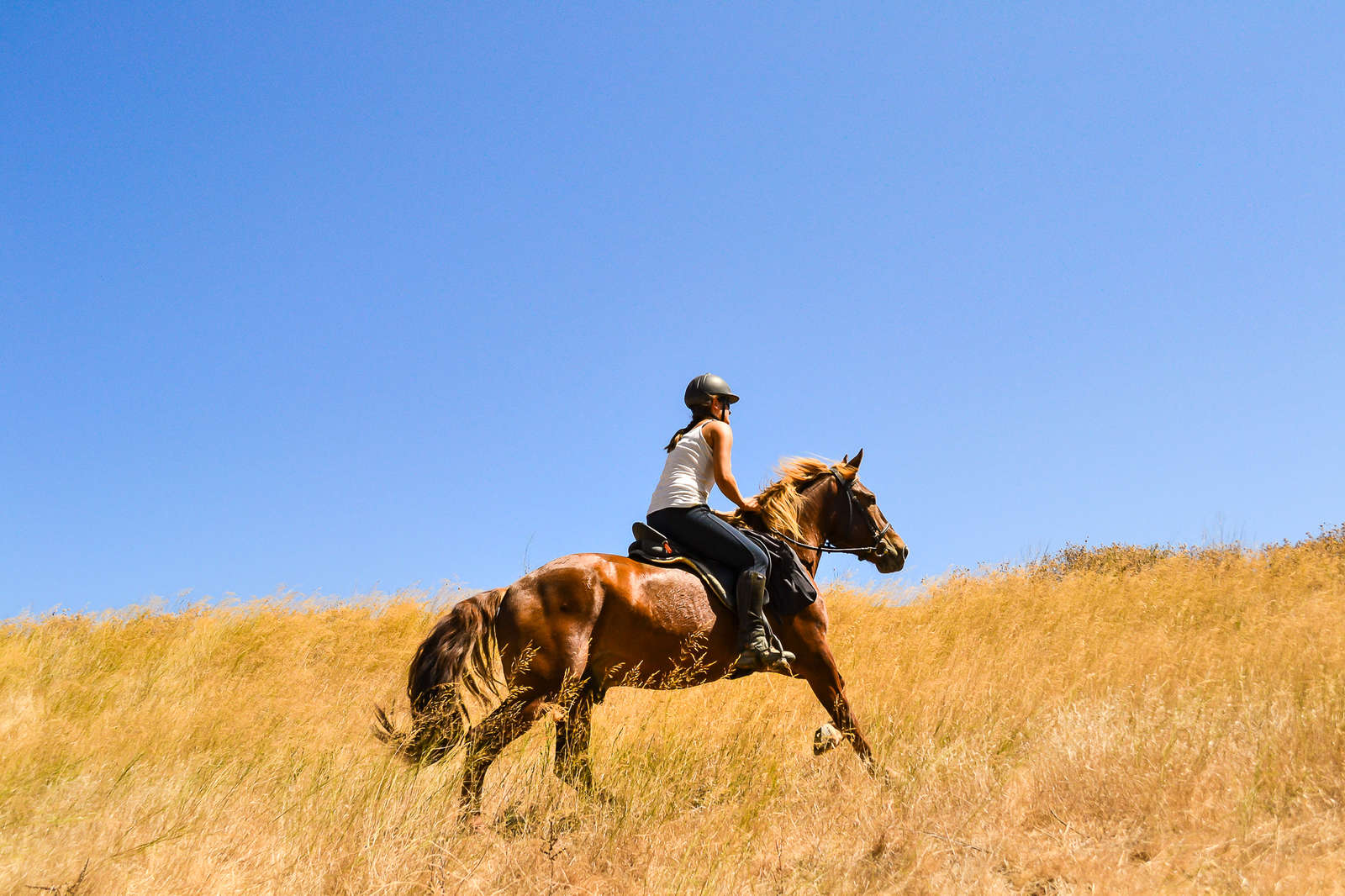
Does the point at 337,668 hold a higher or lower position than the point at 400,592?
lower

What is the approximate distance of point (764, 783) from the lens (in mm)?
5109

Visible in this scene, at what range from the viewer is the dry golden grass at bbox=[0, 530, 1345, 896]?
3.78 metres

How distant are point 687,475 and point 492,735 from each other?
223 cm

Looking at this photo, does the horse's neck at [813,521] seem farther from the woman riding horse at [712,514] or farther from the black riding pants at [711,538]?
the black riding pants at [711,538]

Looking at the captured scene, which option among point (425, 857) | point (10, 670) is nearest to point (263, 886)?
point (425, 857)

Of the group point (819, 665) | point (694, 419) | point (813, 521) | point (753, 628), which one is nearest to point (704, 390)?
point (694, 419)

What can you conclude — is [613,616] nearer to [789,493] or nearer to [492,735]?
[492,735]

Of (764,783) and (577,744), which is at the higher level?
(577,744)

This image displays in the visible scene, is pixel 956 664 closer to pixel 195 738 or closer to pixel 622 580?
pixel 622 580

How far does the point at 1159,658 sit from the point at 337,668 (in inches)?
355

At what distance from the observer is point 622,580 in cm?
534

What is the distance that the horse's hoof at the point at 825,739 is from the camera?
17.6 feet

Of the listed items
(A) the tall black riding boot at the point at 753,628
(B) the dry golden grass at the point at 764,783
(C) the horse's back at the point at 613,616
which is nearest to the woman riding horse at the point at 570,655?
(C) the horse's back at the point at 613,616

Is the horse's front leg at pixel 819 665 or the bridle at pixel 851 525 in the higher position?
the bridle at pixel 851 525
